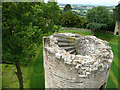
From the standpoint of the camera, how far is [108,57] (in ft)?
18.2

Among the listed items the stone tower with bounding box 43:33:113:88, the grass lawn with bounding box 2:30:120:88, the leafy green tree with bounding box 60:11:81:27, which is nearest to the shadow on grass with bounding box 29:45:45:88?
the grass lawn with bounding box 2:30:120:88

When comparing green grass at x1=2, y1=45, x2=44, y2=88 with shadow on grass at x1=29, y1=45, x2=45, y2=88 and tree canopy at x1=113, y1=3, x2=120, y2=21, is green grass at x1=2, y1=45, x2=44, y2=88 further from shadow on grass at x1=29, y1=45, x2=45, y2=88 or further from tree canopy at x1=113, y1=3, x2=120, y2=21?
tree canopy at x1=113, y1=3, x2=120, y2=21

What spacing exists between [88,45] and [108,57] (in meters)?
2.63

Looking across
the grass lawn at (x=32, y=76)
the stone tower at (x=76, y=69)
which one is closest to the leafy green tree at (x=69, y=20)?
the grass lawn at (x=32, y=76)

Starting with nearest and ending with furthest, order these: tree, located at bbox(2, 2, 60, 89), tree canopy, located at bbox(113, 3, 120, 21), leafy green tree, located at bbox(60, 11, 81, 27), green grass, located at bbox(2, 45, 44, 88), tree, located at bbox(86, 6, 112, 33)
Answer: tree, located at bbox(2, 2, 60, 89) → green grass, located at bbox(2, 45, 44, 88) → tree, located at bbox(86, 6, 112, 33) → tree canopy, located at bbox(113, 3, 120, 21) → leafy green tree, located at bbox(60, 11, 81, 27)

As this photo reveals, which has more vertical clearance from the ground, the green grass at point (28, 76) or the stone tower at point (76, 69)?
the stone tower at point (76, 69)

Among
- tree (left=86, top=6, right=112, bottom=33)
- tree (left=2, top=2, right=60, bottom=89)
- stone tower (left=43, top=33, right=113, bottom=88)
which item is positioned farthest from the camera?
tree (left=86, top=6, right=112, bottom=33)

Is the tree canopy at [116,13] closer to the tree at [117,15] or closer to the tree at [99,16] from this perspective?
the tree at [117,15]

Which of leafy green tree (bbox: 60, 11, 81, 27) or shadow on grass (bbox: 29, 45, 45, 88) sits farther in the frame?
leafy green tree (bbox: 60, 11, 81, 27)

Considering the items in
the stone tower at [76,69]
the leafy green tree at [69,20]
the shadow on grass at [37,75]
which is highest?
the leafy green tree at [69,20]

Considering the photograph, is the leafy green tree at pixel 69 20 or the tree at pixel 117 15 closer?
the tree at pixel 117 15

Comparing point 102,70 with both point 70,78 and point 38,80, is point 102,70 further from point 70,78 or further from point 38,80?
point 38,80

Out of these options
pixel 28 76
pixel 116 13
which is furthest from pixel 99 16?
pixel 28 76

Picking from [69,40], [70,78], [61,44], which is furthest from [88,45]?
[70,78]
